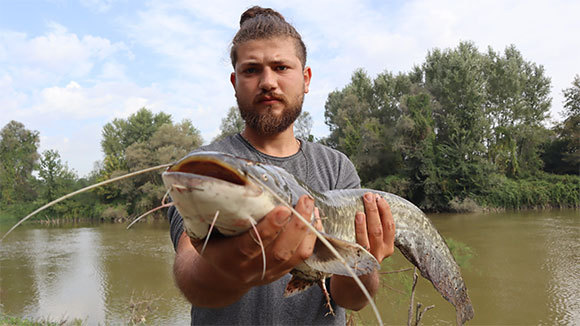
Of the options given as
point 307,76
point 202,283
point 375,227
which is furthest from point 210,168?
point 307,76

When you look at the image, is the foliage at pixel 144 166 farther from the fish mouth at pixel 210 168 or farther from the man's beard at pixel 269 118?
the fish mouth at pixel 210 168

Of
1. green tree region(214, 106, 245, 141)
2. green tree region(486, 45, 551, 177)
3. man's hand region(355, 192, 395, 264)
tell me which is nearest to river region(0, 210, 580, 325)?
man's hand region(355, 192, 395, 264)

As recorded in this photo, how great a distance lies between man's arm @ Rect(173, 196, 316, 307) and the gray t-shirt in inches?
12.3

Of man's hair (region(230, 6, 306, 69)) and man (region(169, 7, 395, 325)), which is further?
man's hair (region(230, 6, 306, 69))

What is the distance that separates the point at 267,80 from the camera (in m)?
1.88

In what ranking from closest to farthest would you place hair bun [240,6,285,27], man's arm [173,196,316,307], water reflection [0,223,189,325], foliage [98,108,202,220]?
man's arm [173,196,316,307] < hair bun [240,6,285,27] < water reflection [0,223,189,325] < foliage [98,108,202,220]

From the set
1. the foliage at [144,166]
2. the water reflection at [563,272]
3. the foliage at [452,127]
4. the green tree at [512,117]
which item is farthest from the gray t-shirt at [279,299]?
the green tree at [512,117]

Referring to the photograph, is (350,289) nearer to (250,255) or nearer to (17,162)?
(250,255)

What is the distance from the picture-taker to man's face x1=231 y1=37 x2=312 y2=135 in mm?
1914

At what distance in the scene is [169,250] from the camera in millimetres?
15609

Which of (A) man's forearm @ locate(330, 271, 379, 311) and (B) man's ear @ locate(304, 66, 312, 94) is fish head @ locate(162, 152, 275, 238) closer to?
(A) man's forearm @ locate(330, 271, 379, 311)

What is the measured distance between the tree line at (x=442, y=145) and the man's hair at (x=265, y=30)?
74.0 feet

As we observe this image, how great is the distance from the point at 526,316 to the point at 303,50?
324 inches

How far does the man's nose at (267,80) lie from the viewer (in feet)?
6.18
